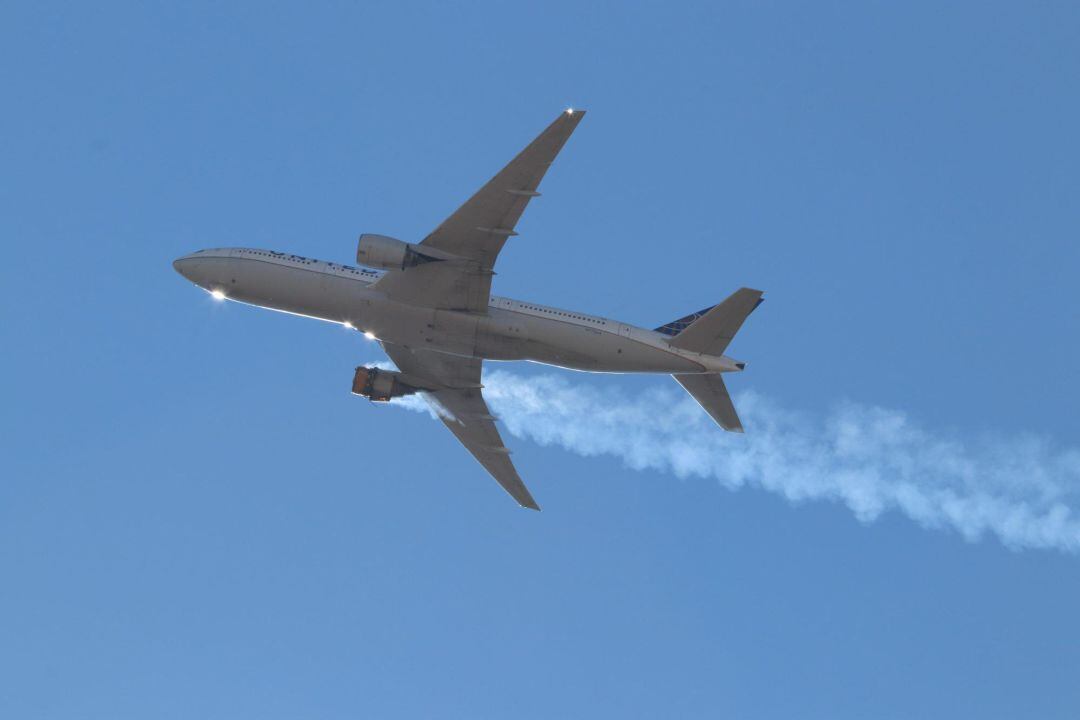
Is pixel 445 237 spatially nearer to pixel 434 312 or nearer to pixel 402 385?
pixel 434 312

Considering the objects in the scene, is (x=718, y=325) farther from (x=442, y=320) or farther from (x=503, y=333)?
(x=442, y=320)

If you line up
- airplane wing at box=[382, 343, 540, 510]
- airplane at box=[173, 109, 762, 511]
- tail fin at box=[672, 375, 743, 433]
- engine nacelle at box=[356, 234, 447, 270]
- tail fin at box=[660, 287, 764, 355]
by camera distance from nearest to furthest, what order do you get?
tail fin at box=[660, 287, 764, 355]
airplane at box=[173, 109, 762, 511]
engine nacelle at box=[356, 234, 447, 270]
tail fin at box=[672, 375, 743, 433]
airplane wing at box=[382, 343, 540, 510]

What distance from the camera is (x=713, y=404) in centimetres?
5659

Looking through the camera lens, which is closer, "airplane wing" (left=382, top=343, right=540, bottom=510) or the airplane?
the airplane

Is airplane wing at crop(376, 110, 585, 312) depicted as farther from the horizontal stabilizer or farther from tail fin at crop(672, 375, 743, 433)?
tail fin at crop(672, 375, 743, 433)

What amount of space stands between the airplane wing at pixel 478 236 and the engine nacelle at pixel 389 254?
0.41 meters

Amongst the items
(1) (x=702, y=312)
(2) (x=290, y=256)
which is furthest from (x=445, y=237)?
(1) (x=702, y=312)

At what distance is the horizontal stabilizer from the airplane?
0.17 ft

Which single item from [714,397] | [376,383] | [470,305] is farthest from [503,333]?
[376,383]

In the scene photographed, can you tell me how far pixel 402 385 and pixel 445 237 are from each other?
12.6m

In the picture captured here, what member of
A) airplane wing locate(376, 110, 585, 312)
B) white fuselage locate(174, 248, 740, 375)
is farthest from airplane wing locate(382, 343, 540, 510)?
airplane wing locate(376, 110, 585, 312)

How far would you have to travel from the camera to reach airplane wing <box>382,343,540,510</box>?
62.9 meters

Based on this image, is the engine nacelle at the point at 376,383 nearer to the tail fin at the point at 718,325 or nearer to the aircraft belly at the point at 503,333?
the aircraft belly at the point at 503,333

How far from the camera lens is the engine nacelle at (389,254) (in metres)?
55.2
